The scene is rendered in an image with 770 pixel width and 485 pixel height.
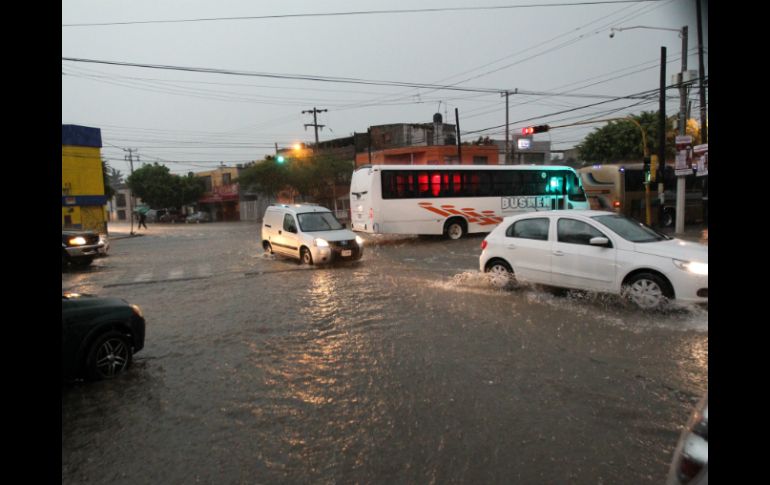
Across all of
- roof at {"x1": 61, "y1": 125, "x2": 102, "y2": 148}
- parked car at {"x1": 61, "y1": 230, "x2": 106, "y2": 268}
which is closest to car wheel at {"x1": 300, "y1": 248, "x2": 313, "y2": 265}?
parked car at {"x1": 61, "y1": 230, "x2": 106, "y2": 268}

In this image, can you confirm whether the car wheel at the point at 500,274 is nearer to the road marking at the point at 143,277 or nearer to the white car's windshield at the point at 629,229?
the white car's windshield at the point at 629,229

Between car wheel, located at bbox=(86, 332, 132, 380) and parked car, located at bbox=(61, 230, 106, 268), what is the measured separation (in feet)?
40.7

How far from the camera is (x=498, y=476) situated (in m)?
3.39

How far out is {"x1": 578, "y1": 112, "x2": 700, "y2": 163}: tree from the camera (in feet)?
115

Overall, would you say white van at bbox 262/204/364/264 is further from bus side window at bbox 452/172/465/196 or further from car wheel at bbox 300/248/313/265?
bus side window at bbox 452/172/465/196

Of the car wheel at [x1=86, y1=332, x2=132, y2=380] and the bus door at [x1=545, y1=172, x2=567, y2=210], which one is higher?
the bus door at [x1=545, y1=172, x2=567, y2=210]

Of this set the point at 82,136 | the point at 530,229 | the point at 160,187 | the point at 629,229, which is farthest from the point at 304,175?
the point at 629,229

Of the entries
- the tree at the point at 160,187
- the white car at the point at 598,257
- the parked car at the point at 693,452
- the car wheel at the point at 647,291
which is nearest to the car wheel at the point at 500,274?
the white car at the point at 598,257

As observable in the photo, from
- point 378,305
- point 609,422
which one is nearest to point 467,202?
point 378,305

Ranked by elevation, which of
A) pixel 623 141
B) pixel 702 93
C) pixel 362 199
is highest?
pixel 623 141

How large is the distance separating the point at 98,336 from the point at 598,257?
694 centimetres

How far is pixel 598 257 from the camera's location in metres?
7.89

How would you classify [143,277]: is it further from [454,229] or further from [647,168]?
[647,168]
